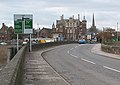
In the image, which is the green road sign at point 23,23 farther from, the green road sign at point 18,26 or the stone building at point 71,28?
the stone building at point 71,28

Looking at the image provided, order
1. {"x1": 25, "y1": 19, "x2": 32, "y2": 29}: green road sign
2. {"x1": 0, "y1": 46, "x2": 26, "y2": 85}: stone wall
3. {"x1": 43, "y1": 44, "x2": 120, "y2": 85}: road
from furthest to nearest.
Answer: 1. {"x1": 25, "y1": 19, "x2": 32, "y2": 29}: green road sign
2. {"x1": 43, "y1": 44, "x2": 120, "y2": 85}: road
3. {"x1": 0, "y1": 46, "x2": 26, "y2": 85}: stone wall

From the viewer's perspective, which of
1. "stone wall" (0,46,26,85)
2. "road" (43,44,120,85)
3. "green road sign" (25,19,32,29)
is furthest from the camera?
"green road sign" (25,19,32,29)

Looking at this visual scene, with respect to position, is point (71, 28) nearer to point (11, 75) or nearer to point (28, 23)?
point (28, 23)

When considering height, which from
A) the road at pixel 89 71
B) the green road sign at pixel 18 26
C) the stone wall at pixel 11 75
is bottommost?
the road at pixel 89 71

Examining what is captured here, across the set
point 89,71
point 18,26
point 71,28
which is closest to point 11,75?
point 89,71

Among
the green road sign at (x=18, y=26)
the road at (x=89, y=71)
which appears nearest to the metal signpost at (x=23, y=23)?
the green road sign at (x=18, y=26)

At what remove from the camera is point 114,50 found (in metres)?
37.8

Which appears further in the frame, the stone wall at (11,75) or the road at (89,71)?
the road at (89,71)

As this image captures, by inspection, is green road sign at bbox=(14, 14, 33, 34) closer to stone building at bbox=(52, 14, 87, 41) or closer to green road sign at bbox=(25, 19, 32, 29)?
green road sign at bbox=(25, 19, 32, 29)

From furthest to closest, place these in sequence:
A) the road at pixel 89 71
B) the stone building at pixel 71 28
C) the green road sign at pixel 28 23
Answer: the stone building at pixel 71 28 < the green road sign at pixel 28 23 < the road at pixel 89 71

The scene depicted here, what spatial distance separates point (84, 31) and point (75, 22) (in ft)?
32.7

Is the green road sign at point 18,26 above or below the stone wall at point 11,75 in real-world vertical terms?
above

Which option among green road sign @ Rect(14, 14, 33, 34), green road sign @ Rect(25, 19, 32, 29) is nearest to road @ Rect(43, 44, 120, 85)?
green road sign @ Rect(14, 14, 33, 34)

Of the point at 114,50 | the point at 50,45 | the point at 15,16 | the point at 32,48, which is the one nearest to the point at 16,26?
the point at 15,16
